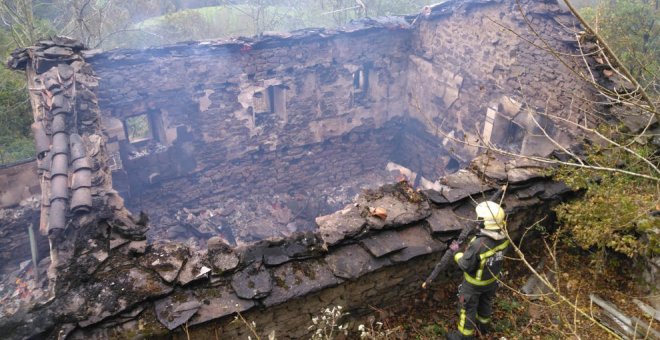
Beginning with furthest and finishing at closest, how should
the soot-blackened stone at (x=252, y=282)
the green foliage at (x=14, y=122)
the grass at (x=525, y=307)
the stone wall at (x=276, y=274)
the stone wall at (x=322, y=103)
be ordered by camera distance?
the green foliage at (x=14, y=122) → the stone wall at (x=322, y=103) → the grass at (x=525, y=307) → the soot-blackened stone at (x=252, y=282) → the stone wall at (x=276, y=274)

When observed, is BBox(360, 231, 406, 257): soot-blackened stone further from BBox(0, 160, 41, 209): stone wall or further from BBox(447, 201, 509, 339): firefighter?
BBox(0, 160, 41, 209): stone wall

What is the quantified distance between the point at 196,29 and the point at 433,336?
19710 mm

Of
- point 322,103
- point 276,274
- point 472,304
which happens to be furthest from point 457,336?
point 322,103

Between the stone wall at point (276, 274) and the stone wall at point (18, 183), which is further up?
the stone wall at point (276, 274)

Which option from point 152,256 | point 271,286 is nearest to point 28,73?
point 152,256

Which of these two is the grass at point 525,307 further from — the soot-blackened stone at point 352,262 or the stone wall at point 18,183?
the stone wall at point 18,183

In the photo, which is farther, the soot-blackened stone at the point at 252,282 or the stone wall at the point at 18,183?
the stone wall at the point at 18,183

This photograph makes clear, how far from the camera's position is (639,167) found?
4668 millimetres

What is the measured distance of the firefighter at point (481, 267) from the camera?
139 inches

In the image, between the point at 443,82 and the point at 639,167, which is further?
the point at 443,82

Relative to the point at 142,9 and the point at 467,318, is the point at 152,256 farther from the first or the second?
the point at 142,9

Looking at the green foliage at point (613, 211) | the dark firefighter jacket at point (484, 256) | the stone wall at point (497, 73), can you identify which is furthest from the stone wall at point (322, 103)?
the dark firefighter jacket at point (484, 256)

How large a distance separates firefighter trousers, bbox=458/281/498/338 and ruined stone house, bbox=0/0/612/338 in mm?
541

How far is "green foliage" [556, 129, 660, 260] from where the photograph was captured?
385 centimetres
